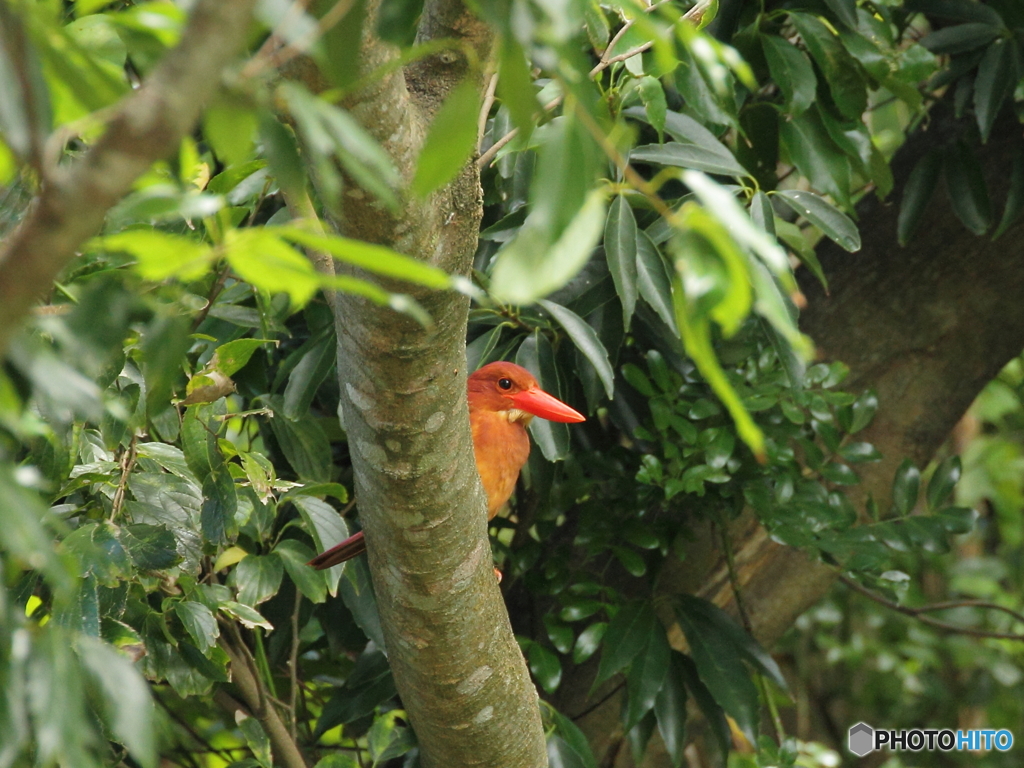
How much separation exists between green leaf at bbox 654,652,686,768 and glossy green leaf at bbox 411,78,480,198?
182 centimetres

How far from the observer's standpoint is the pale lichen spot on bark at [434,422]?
48.3 inches

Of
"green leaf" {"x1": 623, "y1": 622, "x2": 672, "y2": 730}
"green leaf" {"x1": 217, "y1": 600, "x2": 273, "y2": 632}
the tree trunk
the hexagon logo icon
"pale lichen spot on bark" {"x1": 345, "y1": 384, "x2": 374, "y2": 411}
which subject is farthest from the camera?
the hexagon logo icon

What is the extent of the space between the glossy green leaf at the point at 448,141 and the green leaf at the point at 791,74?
1625mm

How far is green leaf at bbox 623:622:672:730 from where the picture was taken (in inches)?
81.3

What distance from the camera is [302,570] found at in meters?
1.63

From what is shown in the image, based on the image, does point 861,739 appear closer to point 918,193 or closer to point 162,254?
point 918,193

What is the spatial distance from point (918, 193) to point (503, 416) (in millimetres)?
1129

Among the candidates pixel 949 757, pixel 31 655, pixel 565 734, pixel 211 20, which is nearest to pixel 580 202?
pixel 211 20

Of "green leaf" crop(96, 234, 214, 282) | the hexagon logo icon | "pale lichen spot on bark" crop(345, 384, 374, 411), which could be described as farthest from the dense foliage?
the hexagon logo icon

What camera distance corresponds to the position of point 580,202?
508 millimetres

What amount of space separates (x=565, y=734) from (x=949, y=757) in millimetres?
3987

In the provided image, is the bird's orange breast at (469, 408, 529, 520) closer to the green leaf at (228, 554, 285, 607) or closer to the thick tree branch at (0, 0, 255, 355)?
the green leaf at (228, 554, 285, 607)

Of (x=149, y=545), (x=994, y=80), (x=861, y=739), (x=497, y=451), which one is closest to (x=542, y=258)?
(x=149, y=545)

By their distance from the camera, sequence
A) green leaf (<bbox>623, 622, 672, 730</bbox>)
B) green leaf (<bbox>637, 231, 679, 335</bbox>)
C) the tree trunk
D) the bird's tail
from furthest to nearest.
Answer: green leaf (<bbox>623, 622, 672, 730</bbox>)
the bird's tail
green leaf (<bbox>637, 231, 679, 335</bbox>)
the tree trunk
